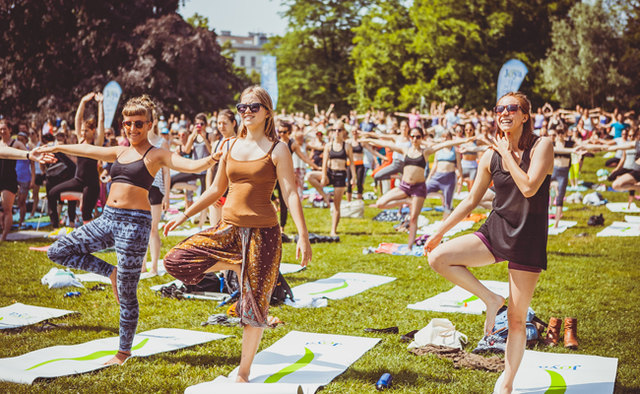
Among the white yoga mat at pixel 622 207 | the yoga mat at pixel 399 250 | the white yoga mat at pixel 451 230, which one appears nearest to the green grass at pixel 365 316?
the yoga mat at pixel 399 250

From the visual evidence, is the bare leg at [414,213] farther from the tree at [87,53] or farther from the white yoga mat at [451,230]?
the tree at [87,53]

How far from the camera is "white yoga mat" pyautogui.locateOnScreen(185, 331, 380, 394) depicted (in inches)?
194

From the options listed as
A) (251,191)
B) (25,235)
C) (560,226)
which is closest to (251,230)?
(251,191)

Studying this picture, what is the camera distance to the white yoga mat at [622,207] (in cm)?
1547

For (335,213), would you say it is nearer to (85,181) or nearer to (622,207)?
(85,181)

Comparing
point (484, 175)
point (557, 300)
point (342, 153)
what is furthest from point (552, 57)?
point (484, 175)

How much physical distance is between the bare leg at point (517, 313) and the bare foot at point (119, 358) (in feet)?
10.3

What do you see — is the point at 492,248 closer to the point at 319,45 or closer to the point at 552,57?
the point at 552,57

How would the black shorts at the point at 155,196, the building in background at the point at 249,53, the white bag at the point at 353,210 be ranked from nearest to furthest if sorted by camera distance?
1. the black shorts at the point at 155,196
2. the white bag at the point at 353,210
3. the building in background at the point at 249,53

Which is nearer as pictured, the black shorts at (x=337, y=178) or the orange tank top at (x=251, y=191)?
the orange tank top at (x=251, y=191)

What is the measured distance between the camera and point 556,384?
4.95m

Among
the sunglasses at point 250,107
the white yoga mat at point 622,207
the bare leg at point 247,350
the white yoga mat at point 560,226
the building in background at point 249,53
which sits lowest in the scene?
the white yoga mat at point 560,226

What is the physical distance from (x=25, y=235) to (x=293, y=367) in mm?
9311

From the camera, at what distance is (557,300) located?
765 cm
